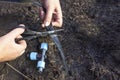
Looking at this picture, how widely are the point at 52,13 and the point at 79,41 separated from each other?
0.45m

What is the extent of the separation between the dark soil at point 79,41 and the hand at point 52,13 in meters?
0.34

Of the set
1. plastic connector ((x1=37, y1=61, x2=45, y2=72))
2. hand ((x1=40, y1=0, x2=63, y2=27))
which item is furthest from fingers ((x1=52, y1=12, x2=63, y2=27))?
plastic connector ((x1=37, y1=61, x2=45, y2=72))

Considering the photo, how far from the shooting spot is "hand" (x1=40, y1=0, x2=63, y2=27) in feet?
5.26

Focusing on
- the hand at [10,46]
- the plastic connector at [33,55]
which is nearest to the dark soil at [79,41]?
the plastic connector at [33,55]

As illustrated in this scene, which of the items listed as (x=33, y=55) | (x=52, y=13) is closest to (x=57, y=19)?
(x=52, y=13)

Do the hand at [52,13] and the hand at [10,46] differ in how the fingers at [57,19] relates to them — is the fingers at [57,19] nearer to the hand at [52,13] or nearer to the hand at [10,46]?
the hand at [52,13]

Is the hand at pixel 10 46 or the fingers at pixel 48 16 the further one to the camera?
the fingers at pixel 48 16

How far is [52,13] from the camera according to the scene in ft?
5.33

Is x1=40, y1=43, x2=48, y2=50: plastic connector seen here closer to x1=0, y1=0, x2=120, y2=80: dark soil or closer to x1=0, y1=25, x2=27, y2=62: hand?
x1=0, y1=0, x2=120, y2=80: dark soil

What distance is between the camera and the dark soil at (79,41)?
1.85 meters

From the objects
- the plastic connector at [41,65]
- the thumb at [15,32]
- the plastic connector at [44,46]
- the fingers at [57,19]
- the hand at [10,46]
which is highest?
the fingers at [57,19]

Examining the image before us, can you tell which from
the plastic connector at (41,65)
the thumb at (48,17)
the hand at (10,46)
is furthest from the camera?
the plastic connector at (41,65)

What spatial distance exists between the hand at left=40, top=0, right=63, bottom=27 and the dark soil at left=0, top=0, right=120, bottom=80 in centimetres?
34

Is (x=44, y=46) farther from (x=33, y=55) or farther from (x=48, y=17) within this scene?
(x=48, y=17)
